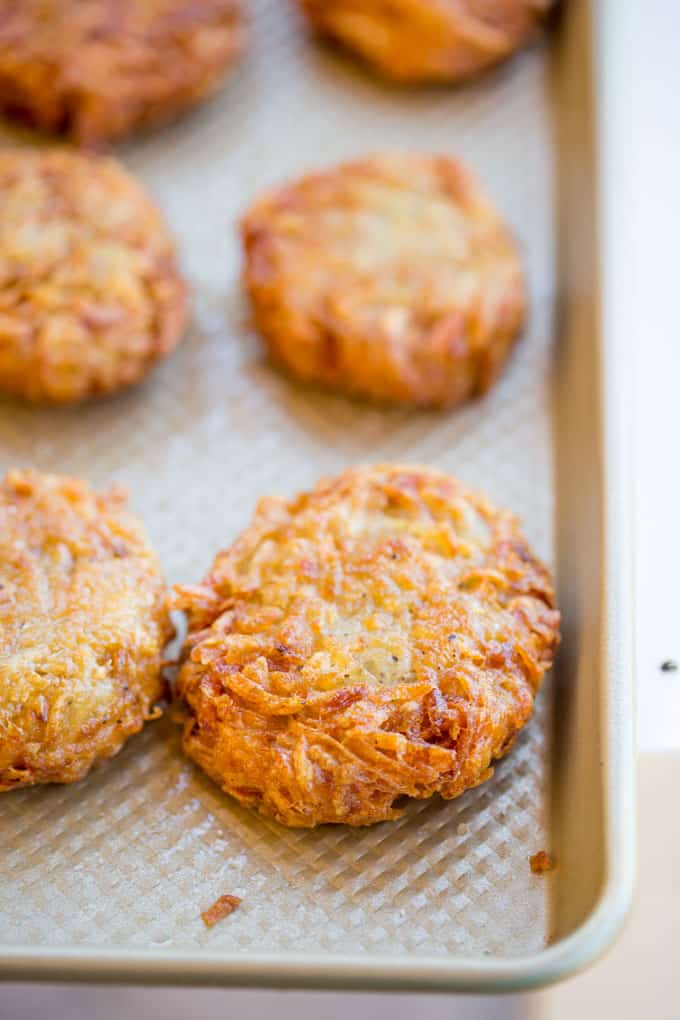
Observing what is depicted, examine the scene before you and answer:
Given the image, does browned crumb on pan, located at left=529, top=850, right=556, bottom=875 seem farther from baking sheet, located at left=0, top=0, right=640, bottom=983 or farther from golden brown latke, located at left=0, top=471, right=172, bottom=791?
golden brown latke, located at left=0, top=471, right=172, bottom=791

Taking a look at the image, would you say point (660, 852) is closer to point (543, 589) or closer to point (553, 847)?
point (553, 847)

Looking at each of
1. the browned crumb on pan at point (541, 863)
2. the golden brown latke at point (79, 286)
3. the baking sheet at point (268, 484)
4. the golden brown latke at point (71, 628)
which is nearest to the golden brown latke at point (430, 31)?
the baking sheet at point (268, 484)

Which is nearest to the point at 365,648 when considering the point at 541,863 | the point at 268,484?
the point at 541,863

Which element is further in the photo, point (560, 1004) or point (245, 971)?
point (560, 1004)

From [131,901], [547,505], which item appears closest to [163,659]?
[131,901]

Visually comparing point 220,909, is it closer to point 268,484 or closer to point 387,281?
point 268,484
